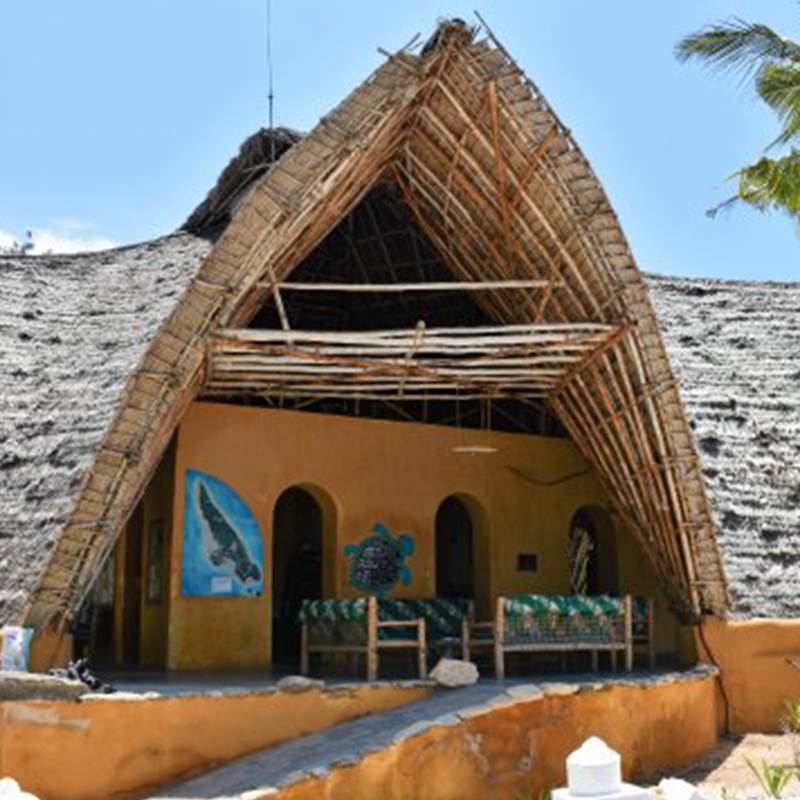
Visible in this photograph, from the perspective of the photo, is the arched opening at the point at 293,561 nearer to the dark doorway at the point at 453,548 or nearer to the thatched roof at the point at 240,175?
the dark doorway at the point at 453,548

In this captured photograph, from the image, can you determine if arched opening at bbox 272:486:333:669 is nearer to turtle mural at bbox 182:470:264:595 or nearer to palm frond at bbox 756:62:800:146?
turtle mural at bbox 182:470:264:595

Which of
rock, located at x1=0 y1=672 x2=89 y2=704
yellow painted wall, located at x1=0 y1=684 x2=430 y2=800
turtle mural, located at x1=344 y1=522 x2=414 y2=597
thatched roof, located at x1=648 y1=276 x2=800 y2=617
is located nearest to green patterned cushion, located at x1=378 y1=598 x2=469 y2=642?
turtle mural, located at x1=344 y1=522 x2=414 y2=597

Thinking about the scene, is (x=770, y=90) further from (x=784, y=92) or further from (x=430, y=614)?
(x=430, y=614)

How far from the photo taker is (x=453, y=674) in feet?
31.9

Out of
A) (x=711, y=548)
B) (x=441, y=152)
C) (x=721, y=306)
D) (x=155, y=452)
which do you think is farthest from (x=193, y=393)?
(x=721, y=306)

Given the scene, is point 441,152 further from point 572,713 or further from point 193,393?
point 572,713

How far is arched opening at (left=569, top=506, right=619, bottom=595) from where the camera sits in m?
15.0

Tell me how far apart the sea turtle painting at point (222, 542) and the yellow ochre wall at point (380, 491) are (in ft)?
0.73

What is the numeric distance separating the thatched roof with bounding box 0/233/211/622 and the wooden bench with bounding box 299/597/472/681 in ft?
9.29

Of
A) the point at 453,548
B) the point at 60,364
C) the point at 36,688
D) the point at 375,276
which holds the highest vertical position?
the point at 375,276

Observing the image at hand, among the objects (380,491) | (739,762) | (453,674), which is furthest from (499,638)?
(380,491)

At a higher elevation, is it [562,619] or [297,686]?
[562,619]

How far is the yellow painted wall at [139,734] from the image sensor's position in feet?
24.2

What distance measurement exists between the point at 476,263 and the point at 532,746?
5.68 metres
